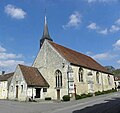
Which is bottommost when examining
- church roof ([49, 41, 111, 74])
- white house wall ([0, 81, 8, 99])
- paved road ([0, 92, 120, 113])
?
paved road ([0, 92, 120, 113])

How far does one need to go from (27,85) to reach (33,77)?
3178 millimetres

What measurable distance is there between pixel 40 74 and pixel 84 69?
28.4 ft

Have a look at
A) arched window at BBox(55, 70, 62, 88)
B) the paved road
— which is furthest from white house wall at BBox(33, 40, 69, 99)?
the paved road

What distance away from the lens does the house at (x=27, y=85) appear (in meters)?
31.2

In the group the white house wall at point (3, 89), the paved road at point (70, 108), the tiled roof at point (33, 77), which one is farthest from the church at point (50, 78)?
the white house wall at point (3, 89)

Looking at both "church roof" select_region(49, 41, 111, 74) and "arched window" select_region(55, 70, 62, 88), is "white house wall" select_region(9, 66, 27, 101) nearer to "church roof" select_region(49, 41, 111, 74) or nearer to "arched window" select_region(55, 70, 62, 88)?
"arched window" select_region(55, 70, 62, 88)

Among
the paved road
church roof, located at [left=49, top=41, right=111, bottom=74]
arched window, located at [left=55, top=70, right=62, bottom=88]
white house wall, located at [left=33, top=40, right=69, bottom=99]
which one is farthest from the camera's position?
church roof, located at [left=49, top=41, right=111, bottom=74]

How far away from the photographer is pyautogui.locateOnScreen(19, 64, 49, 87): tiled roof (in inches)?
1266

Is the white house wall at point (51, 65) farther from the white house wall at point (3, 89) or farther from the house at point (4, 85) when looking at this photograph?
the white house wall at point (3, 89)

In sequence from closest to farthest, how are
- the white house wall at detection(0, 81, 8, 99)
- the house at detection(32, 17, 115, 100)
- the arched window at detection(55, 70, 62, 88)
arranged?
the house at detection(32, 17, 115, 100) < the arched window at detection(55, 70, 62, 88) < the white house wall at detection(0, 81, 8, 99)

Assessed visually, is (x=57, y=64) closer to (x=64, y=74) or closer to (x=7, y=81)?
(x=64, y=74)

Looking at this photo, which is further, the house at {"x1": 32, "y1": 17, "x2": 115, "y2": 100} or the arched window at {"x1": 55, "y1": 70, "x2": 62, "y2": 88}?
the arched window at {"x1": 55, "y1": 70, "x2": 62, "y2": 88}

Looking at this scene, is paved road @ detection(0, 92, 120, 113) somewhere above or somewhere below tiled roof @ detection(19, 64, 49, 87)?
below

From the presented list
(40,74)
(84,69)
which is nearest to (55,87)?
(40,74)
